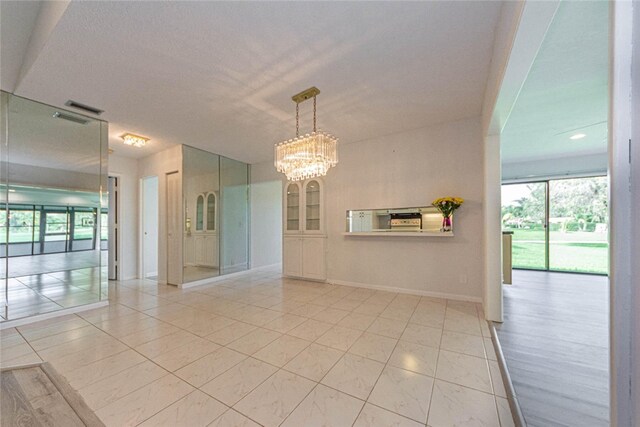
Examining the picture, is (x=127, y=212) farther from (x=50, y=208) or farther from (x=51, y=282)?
(x=51, y=282)

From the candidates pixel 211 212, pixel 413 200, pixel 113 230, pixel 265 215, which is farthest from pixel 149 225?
pixel 413 200

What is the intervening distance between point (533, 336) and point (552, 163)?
5.03 m

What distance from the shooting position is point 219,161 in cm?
530

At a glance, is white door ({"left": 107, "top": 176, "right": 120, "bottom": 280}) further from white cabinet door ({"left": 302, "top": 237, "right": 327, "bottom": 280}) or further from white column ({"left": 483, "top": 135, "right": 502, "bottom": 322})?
white column ({"left": 483, "top": 135, "right": 502, "bottom": 322})

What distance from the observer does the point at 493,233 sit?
2.91 metres

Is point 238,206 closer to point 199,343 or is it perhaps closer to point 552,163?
point 199,343

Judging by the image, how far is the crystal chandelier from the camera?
267 centimetres

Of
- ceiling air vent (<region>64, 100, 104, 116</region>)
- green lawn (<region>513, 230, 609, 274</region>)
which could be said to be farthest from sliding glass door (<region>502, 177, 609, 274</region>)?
ceiling air vent (<region>64, 100, 104, 116</region>)

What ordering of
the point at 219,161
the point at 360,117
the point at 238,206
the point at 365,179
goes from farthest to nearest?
the point at 238,206 → the point at 219,161 → the point at 365,179 → the point at 360,117

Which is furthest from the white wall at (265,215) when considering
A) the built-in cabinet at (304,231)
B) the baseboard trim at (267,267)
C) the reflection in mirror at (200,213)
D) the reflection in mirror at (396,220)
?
the reflection in mirror at (396,220)

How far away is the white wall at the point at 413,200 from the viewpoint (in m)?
3.54

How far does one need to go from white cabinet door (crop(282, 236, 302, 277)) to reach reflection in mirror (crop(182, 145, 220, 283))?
143cm

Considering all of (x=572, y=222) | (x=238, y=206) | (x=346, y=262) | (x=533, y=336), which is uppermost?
(x=238, y=206)

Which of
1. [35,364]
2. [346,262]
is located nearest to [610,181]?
[35,364]
